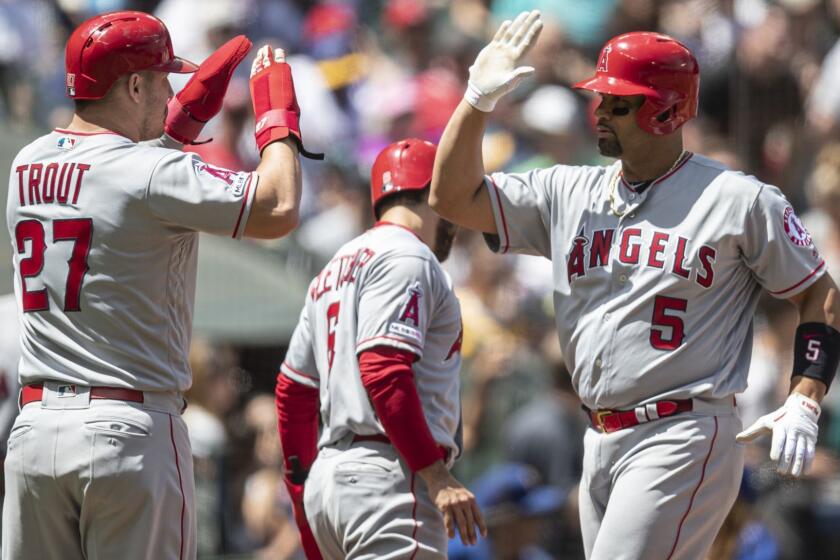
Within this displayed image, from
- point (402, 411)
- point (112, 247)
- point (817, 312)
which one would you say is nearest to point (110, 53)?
point (112, 247)

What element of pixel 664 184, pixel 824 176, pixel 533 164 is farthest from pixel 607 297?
pixel 533 164

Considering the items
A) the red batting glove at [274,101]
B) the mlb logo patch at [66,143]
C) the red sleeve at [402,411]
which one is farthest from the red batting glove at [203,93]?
the red sleeve at [402,411]

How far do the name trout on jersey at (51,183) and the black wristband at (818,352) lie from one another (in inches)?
83.2

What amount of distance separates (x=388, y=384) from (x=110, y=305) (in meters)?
0.92

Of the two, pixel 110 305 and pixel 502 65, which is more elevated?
pixel 502 65

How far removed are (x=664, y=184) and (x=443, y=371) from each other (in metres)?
0.95

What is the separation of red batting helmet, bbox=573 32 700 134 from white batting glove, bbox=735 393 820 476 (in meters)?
0.92

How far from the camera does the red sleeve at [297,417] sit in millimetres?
4898

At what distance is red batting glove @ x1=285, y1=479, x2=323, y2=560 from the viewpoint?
15.9ft

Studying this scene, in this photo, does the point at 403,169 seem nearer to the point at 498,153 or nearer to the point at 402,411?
the point at 402,411

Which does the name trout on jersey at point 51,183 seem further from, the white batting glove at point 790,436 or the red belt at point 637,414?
the white batting glove at point 790,436

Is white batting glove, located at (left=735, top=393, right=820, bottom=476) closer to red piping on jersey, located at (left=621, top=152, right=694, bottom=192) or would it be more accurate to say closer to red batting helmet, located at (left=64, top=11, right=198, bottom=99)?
red piping on jersey, located at (left=621, top=152, right=694, bottom=192)

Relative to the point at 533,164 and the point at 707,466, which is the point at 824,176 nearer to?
the point at 533,164

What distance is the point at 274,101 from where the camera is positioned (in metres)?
4.09
